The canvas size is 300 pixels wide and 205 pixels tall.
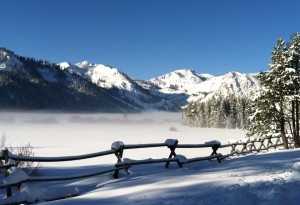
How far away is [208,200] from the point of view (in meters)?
6.93

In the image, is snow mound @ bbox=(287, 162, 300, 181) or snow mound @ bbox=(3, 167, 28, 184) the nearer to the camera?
snow mound @ bbox=(287, 162, 300, 181)

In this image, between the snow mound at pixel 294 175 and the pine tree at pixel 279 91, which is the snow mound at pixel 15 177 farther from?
the pine tree at pixel 279 91

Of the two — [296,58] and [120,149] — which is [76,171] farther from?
[296,58]

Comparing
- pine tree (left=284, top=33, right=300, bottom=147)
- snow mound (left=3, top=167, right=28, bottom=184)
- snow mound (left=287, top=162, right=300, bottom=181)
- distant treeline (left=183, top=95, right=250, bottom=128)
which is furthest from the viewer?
distant treeline (left=183, top=95, right=250, bottom=128)

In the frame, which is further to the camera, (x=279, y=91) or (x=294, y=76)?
(x=279, y=91)

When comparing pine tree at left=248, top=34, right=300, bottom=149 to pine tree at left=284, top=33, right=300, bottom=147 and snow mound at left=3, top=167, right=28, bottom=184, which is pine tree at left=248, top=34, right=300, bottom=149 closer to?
pine tree at left=284, top=33, right=300, bottom=147

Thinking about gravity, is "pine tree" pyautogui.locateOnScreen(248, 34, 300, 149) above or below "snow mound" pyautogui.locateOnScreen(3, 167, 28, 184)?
above

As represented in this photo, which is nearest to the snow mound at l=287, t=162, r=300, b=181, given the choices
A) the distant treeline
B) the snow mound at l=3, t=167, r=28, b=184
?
the snow mound at l=3, t=167, r=28, b=184

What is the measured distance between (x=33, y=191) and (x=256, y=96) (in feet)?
85.1

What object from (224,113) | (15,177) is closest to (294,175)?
(15,177)

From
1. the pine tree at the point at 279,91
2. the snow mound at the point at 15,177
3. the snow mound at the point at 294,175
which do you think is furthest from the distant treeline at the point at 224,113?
the snow mound at the point at 15,177

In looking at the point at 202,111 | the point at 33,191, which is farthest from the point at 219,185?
the point at 202,111

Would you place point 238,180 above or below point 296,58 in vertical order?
below

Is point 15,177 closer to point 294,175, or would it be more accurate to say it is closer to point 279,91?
point 294,175
